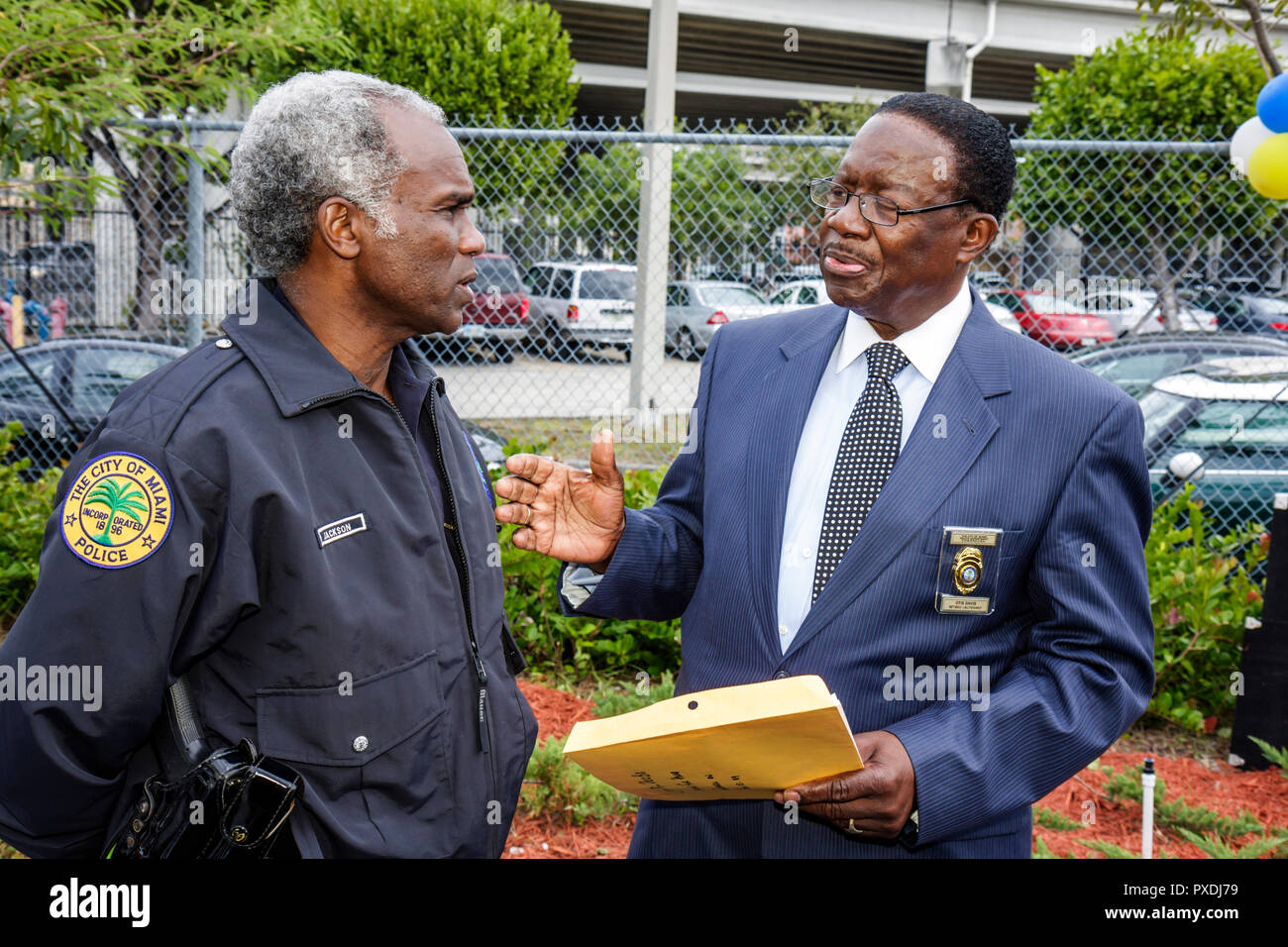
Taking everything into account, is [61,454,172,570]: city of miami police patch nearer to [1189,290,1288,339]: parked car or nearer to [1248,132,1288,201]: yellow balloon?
[1248,132,1288,201]: yellow balloon

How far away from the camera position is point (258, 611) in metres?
1.87

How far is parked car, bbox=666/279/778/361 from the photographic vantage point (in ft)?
31.0

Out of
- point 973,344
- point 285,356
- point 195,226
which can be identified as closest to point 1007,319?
point 195,226

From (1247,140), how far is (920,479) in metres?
3.43

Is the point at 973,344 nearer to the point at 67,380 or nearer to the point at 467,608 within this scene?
the point at 467,608

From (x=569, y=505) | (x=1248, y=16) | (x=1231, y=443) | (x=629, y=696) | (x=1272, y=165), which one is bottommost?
(x=629, y=696)

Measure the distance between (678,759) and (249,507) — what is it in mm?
790

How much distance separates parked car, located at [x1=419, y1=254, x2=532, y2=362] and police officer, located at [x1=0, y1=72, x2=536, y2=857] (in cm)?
513

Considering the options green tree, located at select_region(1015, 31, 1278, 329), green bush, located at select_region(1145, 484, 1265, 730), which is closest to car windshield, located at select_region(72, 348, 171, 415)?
green bush, located at select_region(1145, 484, 1265, 730)

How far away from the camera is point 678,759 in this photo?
1.83 m

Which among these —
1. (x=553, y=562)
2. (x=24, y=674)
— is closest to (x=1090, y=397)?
(x=24, y=674)

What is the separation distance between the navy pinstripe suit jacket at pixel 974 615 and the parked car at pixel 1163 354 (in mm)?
5691

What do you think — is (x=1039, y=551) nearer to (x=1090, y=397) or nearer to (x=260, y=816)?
(x=1090, y=397)

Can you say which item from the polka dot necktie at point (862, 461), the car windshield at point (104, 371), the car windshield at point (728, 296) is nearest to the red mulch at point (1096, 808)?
the polka dot necktie at point (862, 461)
